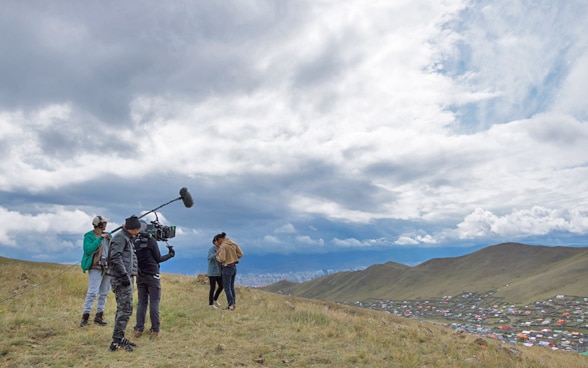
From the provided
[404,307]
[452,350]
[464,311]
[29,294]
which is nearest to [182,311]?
[29,294]

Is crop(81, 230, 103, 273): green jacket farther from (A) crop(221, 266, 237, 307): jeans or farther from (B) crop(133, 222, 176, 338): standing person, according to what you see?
(A) crop(221, 266, 237, 307): jeans

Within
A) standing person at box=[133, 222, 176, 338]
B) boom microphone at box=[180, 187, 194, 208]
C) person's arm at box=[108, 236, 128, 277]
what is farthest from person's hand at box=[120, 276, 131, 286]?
boom microphone at box=[180, 187, 194, 208]

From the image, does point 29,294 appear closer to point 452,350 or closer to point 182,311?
point 182,311

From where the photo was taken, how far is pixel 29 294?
1481 cm

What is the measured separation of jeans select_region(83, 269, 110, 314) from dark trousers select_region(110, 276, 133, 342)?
2.49 meters

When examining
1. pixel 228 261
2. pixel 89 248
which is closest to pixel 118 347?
pixel 89 248

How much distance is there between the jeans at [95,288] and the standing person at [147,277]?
1.67m

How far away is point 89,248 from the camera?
1066 cm

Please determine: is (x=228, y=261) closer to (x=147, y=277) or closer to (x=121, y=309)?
(x=147, y=277)

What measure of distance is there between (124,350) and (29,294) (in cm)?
923

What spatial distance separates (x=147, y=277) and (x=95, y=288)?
6.61ft

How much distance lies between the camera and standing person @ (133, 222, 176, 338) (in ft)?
32.6

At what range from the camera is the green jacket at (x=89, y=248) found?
35.0 feet

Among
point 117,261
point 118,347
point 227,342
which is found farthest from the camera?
point 227,342
